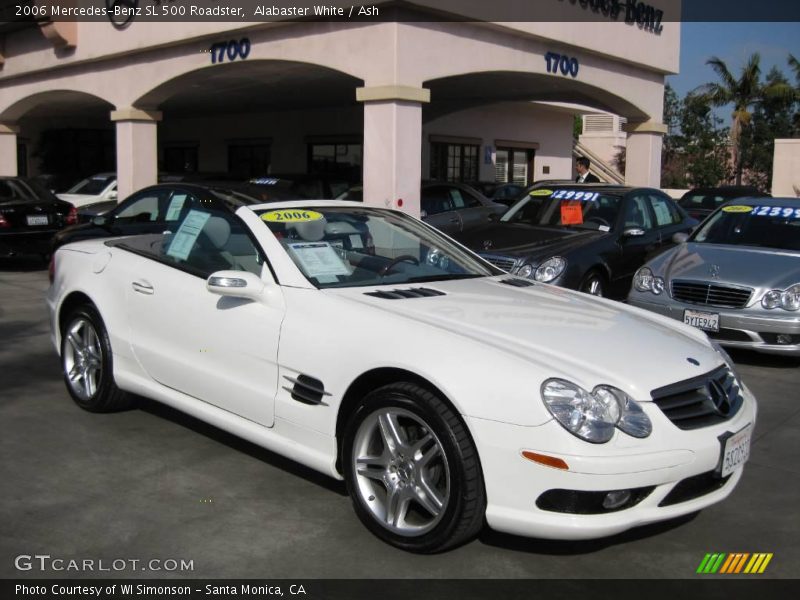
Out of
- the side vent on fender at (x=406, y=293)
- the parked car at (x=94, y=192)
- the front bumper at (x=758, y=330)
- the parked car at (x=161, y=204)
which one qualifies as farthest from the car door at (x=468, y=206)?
the side vent on fender at (x=406, y=293)

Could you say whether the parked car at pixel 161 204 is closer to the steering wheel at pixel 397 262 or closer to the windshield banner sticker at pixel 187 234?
the windshield banner sticker at pixel 187 234

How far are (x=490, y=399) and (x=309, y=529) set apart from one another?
114 cm

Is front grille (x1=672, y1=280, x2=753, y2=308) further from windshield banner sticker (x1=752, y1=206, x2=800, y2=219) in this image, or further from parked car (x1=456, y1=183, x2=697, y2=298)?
windshield banner sticker (x1=752, y1=206, x2=800, y2=219)

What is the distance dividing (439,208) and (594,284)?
17.4 feet

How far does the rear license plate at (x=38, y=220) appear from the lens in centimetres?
1241

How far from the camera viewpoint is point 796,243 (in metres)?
7.98

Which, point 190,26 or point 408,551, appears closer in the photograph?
point 408,551

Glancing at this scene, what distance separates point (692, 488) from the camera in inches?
139

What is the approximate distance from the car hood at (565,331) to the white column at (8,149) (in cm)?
1913

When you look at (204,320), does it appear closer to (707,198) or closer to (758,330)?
(758,330)

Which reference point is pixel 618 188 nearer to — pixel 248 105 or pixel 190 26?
pixel 190 26

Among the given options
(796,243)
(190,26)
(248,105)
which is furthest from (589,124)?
(796,243)

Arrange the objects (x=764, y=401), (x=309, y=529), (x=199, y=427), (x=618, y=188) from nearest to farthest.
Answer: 1. (x=309, y=529)
2. (x=199, y=427)
3. (x=764, y=401)
4. (x=618, y=188)
